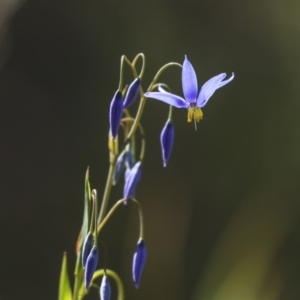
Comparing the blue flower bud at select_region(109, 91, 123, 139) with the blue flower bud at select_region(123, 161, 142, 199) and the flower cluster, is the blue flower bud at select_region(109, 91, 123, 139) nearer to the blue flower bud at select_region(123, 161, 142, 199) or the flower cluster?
the flower cluster

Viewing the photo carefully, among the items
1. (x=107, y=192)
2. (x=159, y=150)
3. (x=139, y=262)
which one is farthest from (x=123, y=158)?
(x=159, y=150)

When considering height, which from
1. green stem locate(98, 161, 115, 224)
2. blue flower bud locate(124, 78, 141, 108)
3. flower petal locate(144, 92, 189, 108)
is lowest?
green stem locate(98, 161, 115, 224)

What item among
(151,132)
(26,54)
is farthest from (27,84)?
(151,132)

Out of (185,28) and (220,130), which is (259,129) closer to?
(220,130)

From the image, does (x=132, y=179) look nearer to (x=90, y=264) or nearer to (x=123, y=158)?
(x=123, y=158)

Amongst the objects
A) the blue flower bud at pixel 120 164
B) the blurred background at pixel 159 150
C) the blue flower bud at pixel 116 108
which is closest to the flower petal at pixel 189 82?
the blue flower bud at pixel 116 108

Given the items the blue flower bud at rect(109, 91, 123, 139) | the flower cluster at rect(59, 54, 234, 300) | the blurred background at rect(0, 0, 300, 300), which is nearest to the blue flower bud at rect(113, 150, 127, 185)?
the flower cluster at rect(59, 54, 234, 300)

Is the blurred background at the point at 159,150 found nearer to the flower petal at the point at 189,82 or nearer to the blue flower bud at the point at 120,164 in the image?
the blue flower bud at the point at 120,164
